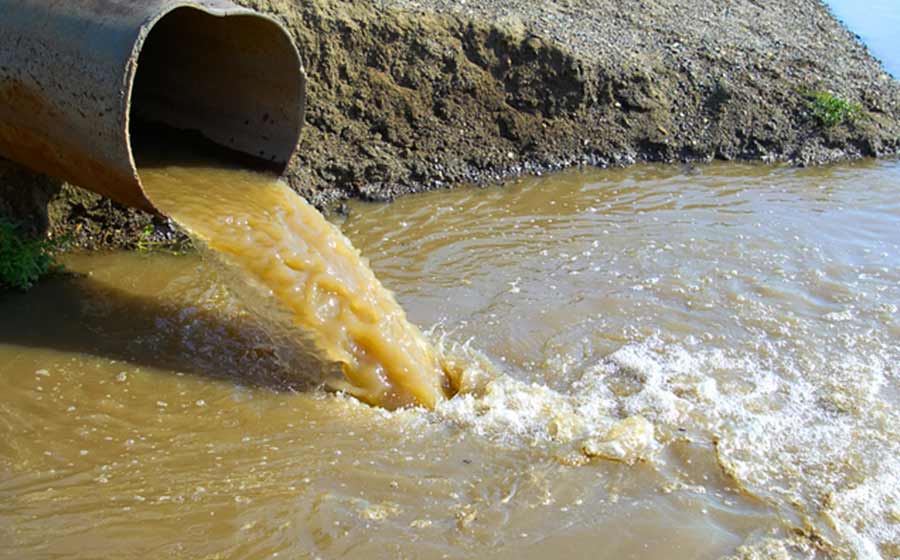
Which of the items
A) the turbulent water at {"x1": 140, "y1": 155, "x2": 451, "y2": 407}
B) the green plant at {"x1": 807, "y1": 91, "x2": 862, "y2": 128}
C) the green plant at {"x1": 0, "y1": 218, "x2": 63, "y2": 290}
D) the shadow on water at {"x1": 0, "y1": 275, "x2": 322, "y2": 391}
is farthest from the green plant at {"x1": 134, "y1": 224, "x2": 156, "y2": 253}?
the green plant at {"x1": 807, "y1": 91, "x2": 862, "y2": 128}

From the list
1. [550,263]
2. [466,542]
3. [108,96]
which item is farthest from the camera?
[550,263]

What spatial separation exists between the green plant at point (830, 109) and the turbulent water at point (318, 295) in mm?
6074

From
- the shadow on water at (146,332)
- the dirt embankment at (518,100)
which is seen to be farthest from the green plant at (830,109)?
the shadow on water at (146,332)

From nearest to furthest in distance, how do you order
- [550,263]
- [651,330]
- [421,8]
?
1. [651,330]
2. [550,263]
3. [421,8]

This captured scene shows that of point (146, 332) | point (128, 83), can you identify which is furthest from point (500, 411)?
point (128, 83)

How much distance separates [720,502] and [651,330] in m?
1.81

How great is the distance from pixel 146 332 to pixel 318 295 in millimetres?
1167

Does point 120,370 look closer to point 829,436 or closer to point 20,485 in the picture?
point 20,485

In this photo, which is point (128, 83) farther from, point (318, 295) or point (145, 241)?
point (145, 241)

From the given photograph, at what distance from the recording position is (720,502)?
14.4 ft

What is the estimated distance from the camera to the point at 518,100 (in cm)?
868

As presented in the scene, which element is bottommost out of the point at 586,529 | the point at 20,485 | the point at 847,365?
the point at 20,485

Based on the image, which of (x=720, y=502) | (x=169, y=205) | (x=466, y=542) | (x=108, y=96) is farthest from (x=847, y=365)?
(x=108, y=96)

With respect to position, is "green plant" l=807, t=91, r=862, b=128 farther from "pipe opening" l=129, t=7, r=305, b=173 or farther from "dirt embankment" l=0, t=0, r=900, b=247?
"pipe opening" l=129, t=7, r=305, b=173
